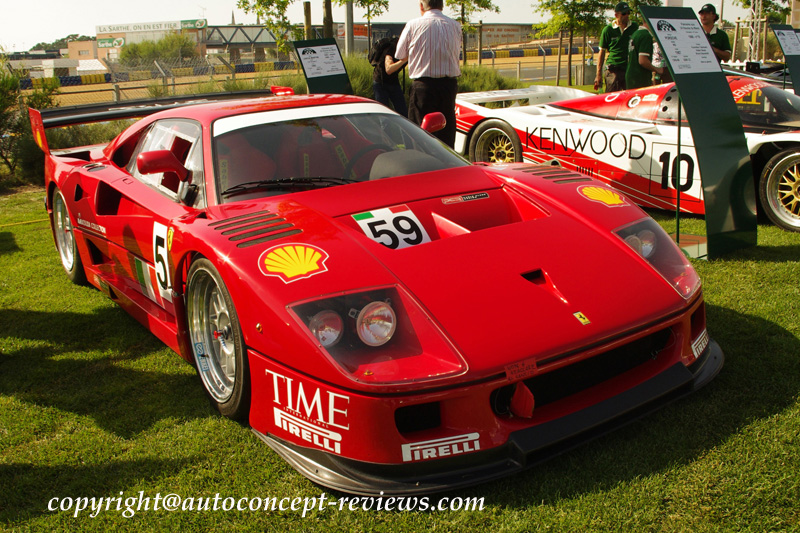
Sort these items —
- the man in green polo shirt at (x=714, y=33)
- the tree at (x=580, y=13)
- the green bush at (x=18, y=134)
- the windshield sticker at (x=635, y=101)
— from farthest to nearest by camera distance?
the tree at (x=580, y=13)
the green bush at (x=18, y=134)
the man in green polo shirt at (x=714, y=33)
the windshield sticker at (x=635, y=101)

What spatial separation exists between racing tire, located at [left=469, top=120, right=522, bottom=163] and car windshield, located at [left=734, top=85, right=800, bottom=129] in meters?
1.84

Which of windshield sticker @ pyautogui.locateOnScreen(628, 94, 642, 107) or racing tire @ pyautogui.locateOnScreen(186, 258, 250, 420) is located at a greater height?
windshield sticker @ pyautogui.locateOnScreen(628, 94, 642, 107)

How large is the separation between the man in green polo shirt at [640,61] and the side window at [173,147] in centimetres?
561

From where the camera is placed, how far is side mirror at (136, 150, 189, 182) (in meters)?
2.95

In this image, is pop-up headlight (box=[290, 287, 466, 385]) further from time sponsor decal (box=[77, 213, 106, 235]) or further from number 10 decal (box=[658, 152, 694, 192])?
number 10 decal (box=[658, 152, 694, 192])

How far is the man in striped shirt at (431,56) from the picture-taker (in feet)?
18.9

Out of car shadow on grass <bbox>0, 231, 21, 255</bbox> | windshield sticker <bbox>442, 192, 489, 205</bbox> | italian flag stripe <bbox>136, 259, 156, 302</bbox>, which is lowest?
car shadow on grass <bbox>0, 231, 21, 255</bbox>

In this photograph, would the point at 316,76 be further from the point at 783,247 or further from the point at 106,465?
the point at 106,465

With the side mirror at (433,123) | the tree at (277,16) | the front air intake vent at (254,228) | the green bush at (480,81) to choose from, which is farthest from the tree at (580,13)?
the front air intake vent at (254,228)

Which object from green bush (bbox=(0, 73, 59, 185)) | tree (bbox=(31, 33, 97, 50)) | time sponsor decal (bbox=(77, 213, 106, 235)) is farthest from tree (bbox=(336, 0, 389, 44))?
tree (bbox=(31, 33, 97, 50))

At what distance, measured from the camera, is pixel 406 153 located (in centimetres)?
331

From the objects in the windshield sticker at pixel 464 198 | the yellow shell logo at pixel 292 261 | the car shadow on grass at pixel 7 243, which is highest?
the windshield sticker at pixel 464 198

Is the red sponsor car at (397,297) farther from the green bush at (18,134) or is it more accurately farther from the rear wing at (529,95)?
the green bush at (18,134)

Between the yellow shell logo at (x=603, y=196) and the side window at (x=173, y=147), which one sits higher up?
the side window at (x=173, y=147)
